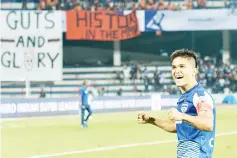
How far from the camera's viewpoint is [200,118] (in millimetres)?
5844

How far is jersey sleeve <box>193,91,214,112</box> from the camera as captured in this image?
6.00m

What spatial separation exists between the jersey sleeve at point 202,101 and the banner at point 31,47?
30417 millimetres

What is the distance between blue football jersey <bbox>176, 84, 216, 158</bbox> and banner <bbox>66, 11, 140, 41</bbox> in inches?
1655

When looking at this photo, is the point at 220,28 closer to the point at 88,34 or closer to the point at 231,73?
the point at 231,73

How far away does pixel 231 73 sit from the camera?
50.1 m

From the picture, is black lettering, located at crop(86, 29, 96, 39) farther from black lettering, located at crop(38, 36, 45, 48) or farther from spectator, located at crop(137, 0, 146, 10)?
black lettering, located at crop(38, 36, 45, 48)

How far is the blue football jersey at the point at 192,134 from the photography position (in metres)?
6.22

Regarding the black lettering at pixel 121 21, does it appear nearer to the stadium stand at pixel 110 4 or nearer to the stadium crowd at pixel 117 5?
the stadium crowd at pixel 117 5

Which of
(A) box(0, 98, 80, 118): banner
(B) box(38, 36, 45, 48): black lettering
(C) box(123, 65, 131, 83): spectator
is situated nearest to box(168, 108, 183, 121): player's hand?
(A) box(0, 98, 80, 118): banner

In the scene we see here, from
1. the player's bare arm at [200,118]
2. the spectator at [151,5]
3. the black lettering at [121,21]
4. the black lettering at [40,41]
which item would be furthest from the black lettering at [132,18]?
the player's bare arm at [200,118]

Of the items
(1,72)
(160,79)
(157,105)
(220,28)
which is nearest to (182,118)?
(1,72)

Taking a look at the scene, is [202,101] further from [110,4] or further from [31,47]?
[110,4]

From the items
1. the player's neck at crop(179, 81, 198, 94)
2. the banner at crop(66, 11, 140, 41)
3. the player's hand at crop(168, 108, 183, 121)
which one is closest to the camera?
the player's hand at crop(168, 108, 183, 121)

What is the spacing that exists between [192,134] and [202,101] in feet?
1.41
